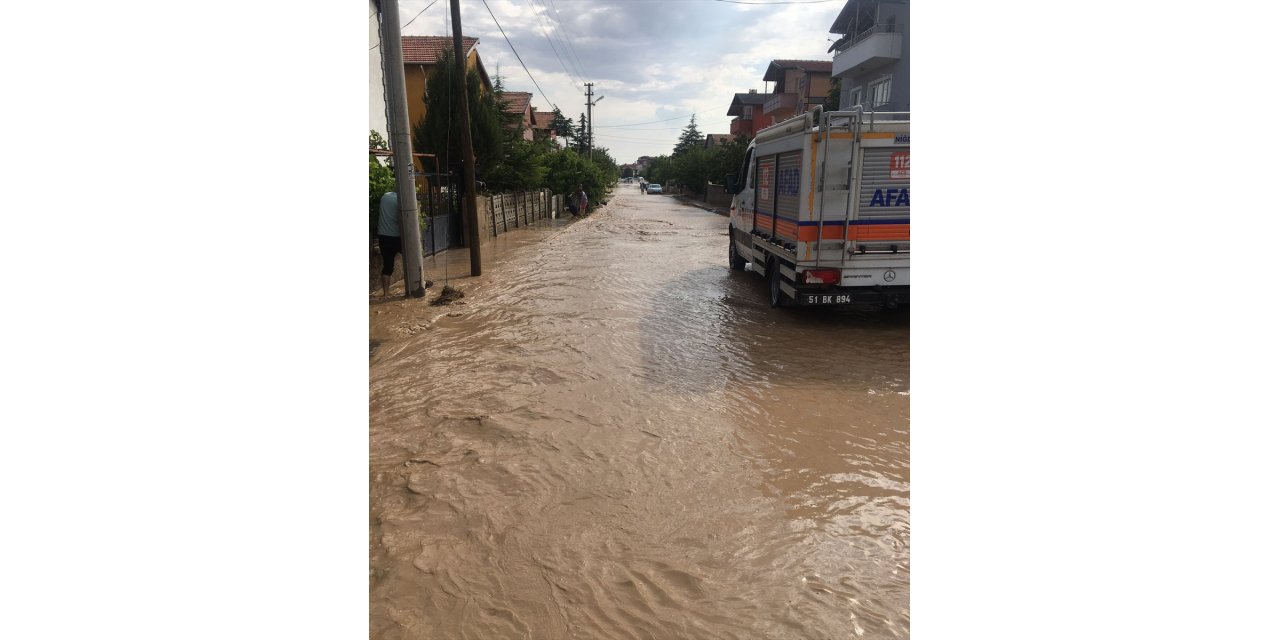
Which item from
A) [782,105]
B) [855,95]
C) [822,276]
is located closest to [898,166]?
[822,276]

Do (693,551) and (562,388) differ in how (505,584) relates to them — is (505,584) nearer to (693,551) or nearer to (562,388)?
(693,551)

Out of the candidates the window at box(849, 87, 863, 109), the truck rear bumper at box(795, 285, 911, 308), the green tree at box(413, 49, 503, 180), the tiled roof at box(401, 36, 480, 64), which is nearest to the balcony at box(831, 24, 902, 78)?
the window at box(849, 87, 863, 109)

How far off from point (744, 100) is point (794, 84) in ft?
51.8

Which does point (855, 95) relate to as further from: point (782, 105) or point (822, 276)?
point (822, 276)

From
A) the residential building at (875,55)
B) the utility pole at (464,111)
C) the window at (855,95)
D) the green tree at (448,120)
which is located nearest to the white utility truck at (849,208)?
the utility pole at (464,111)

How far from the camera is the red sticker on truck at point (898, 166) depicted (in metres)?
7.12

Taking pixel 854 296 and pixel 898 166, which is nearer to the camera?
pixel 898 166

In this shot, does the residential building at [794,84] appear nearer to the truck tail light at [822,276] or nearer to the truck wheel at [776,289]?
the truck wheel at [776,289]

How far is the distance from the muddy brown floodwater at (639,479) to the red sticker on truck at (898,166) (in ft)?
5.89

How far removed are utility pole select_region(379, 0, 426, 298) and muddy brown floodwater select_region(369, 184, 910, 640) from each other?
4.83ft

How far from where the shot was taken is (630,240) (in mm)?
19281

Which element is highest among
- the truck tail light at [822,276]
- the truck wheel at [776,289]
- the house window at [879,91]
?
the house window at [879,91]

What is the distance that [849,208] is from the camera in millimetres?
7242

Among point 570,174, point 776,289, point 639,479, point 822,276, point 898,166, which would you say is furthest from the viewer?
point 570,174
